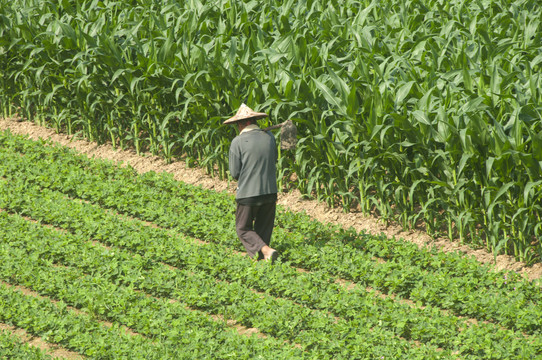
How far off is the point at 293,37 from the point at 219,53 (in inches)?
40.6

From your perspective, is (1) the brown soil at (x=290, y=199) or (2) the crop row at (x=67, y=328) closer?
(2) the crop row at (x=67, y=328)

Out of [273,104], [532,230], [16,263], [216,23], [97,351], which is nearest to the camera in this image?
[97,351]

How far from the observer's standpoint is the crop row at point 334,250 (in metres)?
6.45

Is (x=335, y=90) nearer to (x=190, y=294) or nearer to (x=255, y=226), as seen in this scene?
(x=255, y=226)

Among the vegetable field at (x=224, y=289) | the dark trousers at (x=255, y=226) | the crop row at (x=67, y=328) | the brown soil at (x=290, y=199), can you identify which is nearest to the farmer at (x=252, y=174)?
the dark trousers at (x=255, y=226)

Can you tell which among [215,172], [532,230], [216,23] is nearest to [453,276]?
[532,230]

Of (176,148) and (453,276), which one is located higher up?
(176,148)

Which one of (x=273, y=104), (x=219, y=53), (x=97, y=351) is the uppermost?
(x=219, y=53)

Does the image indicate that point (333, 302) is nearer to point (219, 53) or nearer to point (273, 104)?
point (273, 104)

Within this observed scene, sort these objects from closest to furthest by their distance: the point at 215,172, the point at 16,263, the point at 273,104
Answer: the point at 16,263
the point at 273,104
the point at 215,172

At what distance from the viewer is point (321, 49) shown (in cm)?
933

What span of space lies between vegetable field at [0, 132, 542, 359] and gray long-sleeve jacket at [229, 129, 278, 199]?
730 millimetres

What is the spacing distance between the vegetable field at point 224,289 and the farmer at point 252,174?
0.23m

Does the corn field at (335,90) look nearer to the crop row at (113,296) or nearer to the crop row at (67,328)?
the crop row at (113,296)
